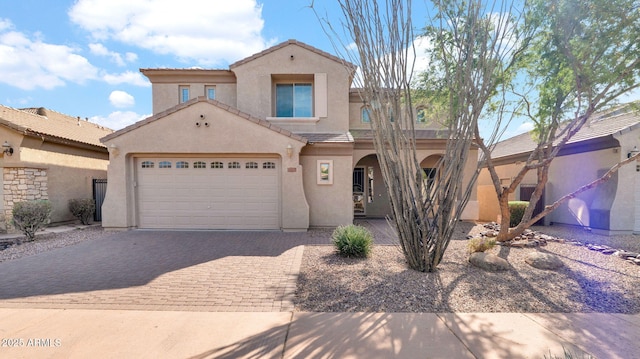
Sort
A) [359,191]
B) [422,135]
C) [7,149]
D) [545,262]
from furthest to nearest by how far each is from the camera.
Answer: [359,191] < [422,135] < [7,149] < [545,262]

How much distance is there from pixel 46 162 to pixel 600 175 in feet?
69.9

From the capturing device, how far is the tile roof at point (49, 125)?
10493 millimetres

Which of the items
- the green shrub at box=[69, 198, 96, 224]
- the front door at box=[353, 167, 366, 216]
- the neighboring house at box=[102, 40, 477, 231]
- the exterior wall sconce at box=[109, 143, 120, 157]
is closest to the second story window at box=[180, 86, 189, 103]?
the neighboring house at box=[102, 40, 477, 231]

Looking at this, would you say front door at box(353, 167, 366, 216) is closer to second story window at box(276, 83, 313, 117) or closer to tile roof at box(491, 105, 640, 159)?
second story window at box(276, 83, 313, 117)

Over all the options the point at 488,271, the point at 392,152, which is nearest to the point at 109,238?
the point at 392,152

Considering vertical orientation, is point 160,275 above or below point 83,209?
below

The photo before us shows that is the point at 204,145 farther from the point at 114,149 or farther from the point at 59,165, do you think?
the point at 59,165

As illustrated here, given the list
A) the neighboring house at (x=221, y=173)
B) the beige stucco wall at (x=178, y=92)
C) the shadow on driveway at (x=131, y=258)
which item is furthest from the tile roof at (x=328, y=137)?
the beige stucco wall at (x=178, y=92)

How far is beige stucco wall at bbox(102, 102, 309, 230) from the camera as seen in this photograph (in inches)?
381

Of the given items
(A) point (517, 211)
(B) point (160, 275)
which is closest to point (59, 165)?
(B) point (160, 275)

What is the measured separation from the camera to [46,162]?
10961mm

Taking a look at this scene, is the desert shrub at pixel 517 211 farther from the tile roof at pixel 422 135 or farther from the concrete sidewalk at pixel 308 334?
the concrete sidewalk at pixel 308 334

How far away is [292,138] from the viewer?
975 centimetres

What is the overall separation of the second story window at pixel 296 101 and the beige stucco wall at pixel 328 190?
2.76 metres
